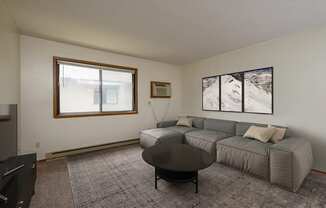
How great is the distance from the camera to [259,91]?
319 cm

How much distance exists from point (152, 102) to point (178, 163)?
2.81 metres

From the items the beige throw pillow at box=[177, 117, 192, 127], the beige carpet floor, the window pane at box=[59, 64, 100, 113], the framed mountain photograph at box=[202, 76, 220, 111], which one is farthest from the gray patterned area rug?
the framed mountain photograph at box=[202, 76, 220, 111]

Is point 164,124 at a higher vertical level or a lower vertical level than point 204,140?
higher

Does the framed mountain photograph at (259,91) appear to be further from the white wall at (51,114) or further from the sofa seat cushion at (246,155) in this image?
the white wall at (51,114)

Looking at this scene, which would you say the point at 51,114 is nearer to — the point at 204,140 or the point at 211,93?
the point at 204,140

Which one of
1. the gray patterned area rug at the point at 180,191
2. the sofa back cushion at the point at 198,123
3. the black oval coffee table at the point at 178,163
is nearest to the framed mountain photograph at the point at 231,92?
the sofa back cushion at the point at 198,123

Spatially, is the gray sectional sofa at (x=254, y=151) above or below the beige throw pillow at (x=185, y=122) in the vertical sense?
below

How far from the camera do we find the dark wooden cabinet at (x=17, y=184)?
1108mm

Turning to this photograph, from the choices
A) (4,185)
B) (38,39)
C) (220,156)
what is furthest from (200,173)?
(38,39)

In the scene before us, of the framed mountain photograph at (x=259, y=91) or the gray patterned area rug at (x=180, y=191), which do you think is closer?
the gray patterned area rug at (x=180, y=191)

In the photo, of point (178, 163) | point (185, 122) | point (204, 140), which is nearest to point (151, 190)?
point (178, 163)

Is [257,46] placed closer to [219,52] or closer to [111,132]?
[219,52]

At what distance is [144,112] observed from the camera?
439 centimetres

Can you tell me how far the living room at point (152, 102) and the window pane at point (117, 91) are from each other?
0.03 m
